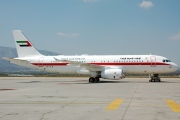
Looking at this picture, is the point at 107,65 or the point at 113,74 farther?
the point at 107,65

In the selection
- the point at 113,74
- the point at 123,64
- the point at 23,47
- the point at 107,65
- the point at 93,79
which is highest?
the point at 23,47

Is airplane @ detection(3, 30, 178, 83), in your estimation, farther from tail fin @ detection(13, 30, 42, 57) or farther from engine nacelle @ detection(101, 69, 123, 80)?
tail fin @ detection(13, 30, 42, 57)

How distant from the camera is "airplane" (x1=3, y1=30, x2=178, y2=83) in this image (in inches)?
1258

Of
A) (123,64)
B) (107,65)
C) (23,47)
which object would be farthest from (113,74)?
(23,47)

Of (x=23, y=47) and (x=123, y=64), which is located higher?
(x=23, y=47)

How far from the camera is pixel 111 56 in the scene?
34250 millimetres

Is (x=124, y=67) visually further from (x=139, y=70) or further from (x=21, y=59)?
(x=21, y=59)

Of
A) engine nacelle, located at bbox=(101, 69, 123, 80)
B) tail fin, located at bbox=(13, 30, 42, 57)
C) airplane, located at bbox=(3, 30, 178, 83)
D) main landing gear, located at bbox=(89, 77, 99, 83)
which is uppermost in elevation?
tail fin, located at bbox=(13, 30, 42, 57)

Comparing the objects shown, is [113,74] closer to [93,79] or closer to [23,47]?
[93,79]

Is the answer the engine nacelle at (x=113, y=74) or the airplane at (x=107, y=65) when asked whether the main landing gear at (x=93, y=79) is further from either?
the engine nacelle at (x=113, y=74)

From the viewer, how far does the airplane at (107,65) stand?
31.9 meters

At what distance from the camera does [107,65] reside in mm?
33844

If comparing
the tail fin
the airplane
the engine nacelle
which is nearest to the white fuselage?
the airplane

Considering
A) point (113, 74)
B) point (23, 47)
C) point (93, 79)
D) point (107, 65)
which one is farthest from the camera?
point (23, 47)
